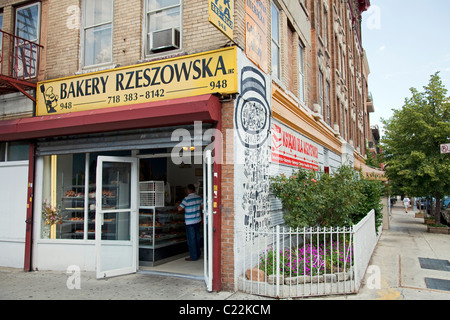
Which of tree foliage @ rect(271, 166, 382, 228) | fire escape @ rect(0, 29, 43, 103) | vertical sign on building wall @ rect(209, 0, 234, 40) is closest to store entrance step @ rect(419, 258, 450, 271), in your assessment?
→ tree foliage @ rect(271, 166, 382, 228)

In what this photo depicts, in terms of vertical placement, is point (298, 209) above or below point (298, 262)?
above

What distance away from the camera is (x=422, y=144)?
15.6 m

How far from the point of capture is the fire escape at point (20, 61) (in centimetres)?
858

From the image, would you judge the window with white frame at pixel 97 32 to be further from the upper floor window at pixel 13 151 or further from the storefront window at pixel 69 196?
the upper floor window at pixel 13 151

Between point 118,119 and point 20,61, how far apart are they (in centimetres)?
444

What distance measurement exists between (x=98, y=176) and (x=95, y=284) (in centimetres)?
204

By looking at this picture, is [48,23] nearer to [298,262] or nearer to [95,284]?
[95,284]

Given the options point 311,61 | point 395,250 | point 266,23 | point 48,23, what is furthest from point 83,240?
point 311,61

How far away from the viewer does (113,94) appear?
24.9 ft

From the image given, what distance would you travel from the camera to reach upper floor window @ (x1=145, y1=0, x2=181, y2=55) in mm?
7191

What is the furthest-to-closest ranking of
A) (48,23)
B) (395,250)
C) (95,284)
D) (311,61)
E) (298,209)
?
(311,61) < (395,250) < (48,23) < (298,209) < (95,284)

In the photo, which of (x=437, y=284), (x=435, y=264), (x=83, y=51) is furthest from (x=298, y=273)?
(x=83, y=51)

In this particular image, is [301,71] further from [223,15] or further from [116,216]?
[116,216]

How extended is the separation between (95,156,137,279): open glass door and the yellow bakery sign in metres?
1.37
